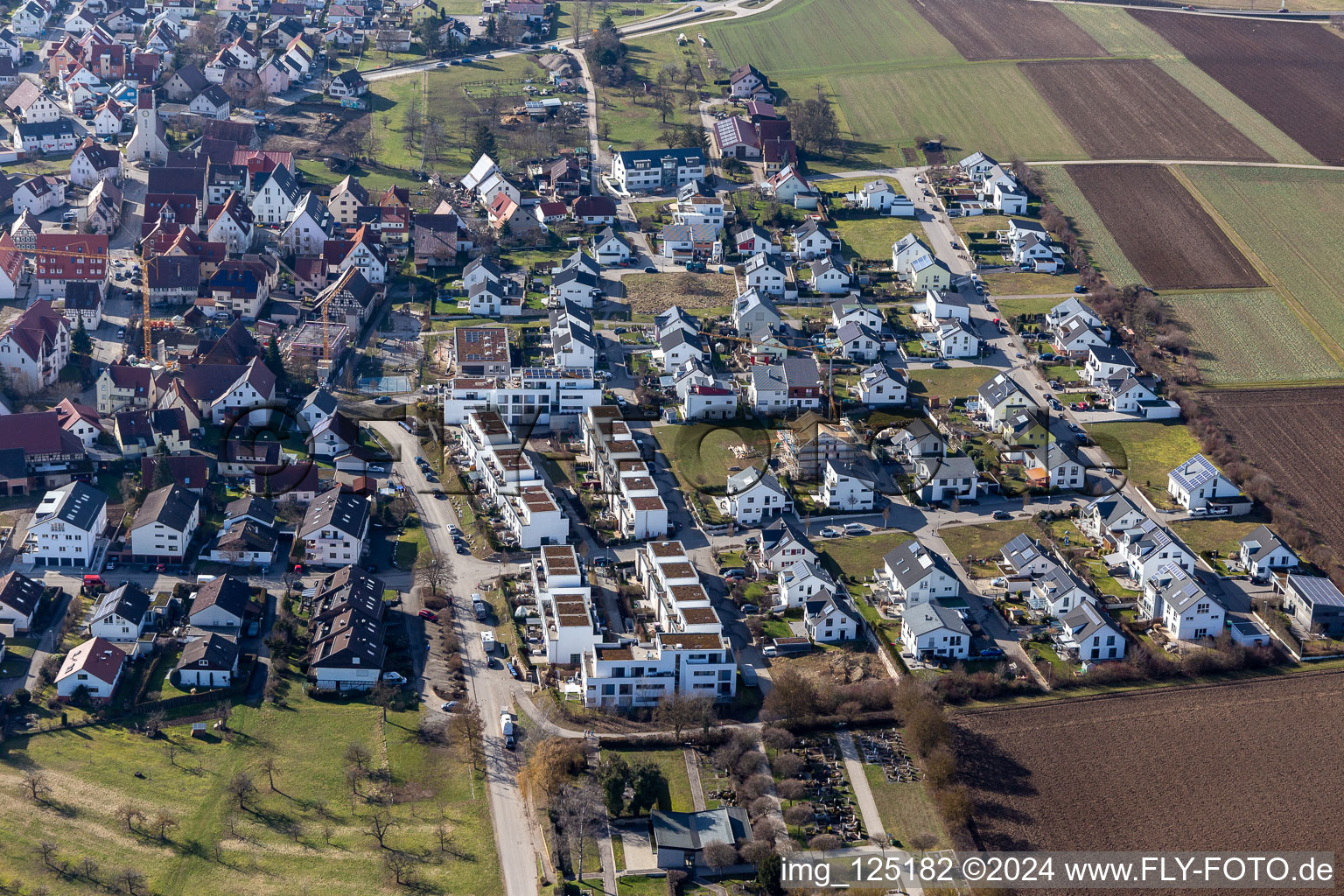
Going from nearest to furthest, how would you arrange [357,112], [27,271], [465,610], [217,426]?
1. [465,610]
2. [217,426]
3. [27,271]
4. [357,112]

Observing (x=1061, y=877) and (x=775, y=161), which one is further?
(x=775, y=161)

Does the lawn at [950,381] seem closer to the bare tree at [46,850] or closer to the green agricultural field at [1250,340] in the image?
the green agricultural field at [1250,340]

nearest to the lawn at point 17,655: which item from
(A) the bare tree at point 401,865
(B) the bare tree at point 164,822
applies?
(B) the bare tree at point 164,822

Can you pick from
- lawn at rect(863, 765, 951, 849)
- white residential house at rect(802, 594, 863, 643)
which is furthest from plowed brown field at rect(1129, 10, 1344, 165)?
lawn at rect(863, 765, 951, 849)

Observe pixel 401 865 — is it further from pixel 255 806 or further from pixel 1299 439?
pixel 1299 439

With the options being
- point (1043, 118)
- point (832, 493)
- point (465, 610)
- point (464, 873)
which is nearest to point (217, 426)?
point (465, 610)

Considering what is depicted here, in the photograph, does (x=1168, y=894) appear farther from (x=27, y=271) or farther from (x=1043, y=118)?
(x=1043, y=118)

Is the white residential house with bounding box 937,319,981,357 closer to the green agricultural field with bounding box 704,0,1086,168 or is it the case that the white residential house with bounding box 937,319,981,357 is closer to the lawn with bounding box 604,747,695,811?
the green agricultural field with bounding box 704,0,1086,168
